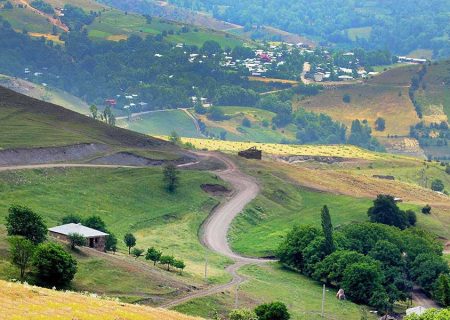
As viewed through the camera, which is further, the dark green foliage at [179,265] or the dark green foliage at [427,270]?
the dark green foliage at [427,270]

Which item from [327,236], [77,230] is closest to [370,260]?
[327,236]

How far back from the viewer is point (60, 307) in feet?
214

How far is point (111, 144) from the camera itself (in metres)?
181

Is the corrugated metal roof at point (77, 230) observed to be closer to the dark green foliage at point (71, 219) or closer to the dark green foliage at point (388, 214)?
the dark green foliage at point (71, 219)

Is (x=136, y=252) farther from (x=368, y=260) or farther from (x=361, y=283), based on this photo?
(x=368, y=260)

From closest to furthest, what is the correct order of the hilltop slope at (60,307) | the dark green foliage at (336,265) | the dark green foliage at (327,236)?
the hilltop slope at (60,307)
the dark green foliage at (336,265)
the dark green foliage at (327,236)

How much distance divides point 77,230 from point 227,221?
141 ft

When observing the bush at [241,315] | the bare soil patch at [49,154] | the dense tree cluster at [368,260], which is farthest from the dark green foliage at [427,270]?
the bare soil patch at [49,154]

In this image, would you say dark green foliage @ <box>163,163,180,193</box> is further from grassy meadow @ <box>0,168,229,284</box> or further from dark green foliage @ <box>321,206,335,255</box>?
dark green foliage @ <box>321,206,335,255</box>

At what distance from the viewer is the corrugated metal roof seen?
11144cm

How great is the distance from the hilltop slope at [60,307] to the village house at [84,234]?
130 ft

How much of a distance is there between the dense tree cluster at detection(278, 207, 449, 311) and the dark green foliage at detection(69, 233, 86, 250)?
31.9 meters

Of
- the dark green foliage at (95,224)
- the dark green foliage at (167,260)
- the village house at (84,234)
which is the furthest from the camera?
the dark green foliage at (95,224)

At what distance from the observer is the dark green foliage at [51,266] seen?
8844 centimetres
